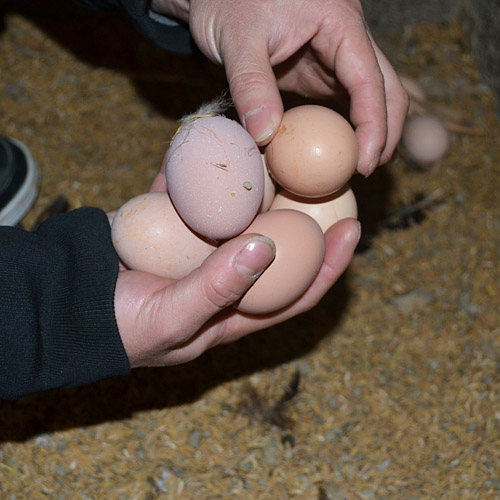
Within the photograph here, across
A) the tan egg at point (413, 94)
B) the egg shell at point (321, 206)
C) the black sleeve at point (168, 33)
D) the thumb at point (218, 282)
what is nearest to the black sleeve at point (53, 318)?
the thumb at point (218, 282)

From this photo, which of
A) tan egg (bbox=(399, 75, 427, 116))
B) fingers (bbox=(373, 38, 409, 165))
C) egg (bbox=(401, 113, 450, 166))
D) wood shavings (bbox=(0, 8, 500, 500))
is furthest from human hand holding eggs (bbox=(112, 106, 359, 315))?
tan egg (bbox=(399, 75, 427, 116))

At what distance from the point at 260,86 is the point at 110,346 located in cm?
57

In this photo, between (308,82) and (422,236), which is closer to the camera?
(308,82)

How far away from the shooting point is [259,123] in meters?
1.15

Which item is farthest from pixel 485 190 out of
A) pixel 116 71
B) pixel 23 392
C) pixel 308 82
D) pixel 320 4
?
pixel 23 392

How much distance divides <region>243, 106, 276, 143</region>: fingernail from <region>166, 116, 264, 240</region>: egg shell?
0.05ft

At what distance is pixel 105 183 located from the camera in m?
1.99

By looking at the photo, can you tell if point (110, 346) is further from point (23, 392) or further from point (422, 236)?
point (422, 236)

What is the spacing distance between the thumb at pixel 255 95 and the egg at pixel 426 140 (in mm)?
965

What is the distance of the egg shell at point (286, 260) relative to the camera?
1.16 meters

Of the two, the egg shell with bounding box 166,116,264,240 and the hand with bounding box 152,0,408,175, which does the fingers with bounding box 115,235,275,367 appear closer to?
the egg shell with bounding box 166,116,264,240

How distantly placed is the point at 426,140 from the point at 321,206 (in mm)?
858

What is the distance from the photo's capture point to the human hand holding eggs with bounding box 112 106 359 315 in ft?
3.70

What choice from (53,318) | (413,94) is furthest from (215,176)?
(413,94)
